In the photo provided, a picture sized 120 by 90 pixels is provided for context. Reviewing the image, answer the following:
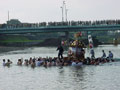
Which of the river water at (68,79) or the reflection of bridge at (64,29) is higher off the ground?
the reflection of bridge at (64,29)

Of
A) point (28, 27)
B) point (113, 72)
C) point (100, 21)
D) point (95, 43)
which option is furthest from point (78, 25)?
point (113, 72)

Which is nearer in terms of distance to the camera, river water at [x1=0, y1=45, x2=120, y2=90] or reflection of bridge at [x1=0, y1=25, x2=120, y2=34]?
river water at [x1=0, y1=45, x2=120, y2=90]

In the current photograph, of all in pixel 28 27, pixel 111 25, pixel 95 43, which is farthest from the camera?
pixel 95 43

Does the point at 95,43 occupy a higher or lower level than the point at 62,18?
lower

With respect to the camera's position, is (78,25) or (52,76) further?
(78,25)

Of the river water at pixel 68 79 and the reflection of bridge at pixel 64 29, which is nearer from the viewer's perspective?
the river water at pixel 68 79

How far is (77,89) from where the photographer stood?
96.1 ft

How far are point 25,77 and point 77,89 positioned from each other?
8847mm

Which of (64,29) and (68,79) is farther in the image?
A: (64,29)

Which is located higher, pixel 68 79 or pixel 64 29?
pixel 64 29

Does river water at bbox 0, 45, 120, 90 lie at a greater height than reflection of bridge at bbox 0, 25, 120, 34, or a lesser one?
lesser

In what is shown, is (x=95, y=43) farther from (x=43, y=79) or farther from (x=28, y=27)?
(x=43, y=79)

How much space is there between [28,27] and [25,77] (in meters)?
72.8

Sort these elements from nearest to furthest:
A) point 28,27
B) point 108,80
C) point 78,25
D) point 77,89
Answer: point 77,89
point 108,80
point 78,25
point 28,27
